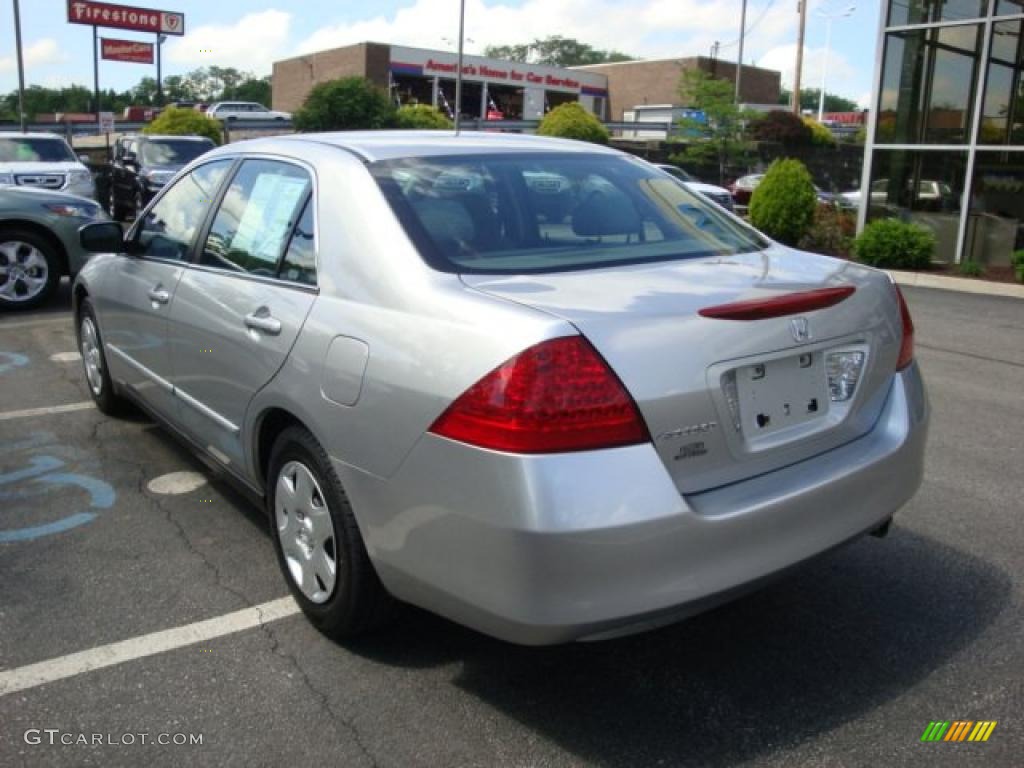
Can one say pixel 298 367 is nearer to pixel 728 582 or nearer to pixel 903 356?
pixel 728 582

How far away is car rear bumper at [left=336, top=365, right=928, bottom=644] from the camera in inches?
90.2

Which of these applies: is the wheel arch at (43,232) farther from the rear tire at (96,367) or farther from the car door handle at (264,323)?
the car door handle at (264,323)

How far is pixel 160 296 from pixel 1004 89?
1486 cm

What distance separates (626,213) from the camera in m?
3.54

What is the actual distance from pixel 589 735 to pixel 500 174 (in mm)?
1960

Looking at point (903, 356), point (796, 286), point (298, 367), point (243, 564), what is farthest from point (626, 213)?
point (243, 564)

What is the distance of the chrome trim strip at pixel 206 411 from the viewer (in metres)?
3.58

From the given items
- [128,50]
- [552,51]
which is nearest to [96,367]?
[128,50]

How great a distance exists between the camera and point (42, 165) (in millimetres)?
14312

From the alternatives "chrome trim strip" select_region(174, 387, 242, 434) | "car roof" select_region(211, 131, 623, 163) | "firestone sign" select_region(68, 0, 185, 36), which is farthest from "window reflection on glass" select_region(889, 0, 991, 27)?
"firestone sign" select_region(68, 0, 185, 36)

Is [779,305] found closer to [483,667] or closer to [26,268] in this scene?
[483,667]

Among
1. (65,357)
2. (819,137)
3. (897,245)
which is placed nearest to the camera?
(65,357)

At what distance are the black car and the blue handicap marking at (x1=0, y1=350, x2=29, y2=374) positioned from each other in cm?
1068

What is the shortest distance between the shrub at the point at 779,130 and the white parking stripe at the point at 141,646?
3682 centimetres
